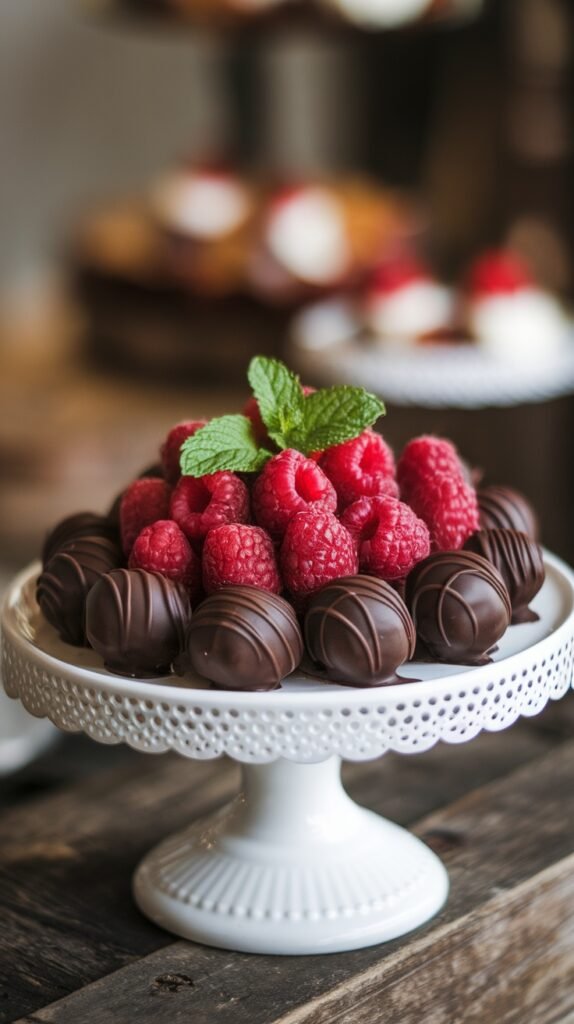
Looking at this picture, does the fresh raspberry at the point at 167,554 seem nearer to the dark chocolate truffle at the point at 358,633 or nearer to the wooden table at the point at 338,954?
the dark chocolate truffle at the point at 358,633

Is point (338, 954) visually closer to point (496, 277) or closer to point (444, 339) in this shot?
point (444, 339)

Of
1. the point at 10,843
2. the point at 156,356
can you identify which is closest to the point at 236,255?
the point at 156,356

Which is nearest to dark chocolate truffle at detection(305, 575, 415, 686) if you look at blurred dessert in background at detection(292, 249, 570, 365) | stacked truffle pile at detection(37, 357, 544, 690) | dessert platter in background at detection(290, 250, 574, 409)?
stacked truffle pile at detection(37, 357, 544, 690)

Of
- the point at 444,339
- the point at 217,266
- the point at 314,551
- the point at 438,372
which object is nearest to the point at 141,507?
the point at 314,551

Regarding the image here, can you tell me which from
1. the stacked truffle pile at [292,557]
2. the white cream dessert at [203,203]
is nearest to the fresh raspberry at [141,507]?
the stacked truffle pile at [292,557]

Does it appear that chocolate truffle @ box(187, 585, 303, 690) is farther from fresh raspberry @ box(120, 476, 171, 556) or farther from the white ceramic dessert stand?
fresh raspberry @ box(120, 476, 171, 556)

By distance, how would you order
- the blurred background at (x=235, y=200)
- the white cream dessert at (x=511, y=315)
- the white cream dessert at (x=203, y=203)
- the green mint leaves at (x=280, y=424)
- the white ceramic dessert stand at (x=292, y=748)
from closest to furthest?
the white ceramic dessert stand at (x=292, y=748) → the green mint leaves at (x=280, y=424) → the white cream dessert at (x=511, y=315) → the blurred background at (x=235, y=200) → the white cream dessert at (x=203, y=203)

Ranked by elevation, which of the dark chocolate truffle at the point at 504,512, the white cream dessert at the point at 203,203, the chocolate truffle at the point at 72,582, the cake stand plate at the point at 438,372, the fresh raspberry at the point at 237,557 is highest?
the fresh raspberry at the point at 237,557

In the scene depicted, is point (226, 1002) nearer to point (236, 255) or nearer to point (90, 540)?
point (90, 540)
